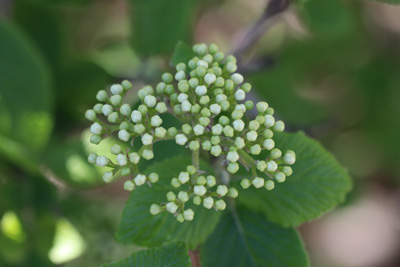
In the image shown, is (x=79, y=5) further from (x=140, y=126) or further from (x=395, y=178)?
(x=395, y=178)

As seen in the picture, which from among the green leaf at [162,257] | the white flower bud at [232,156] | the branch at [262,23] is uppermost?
the branch at [262,23]

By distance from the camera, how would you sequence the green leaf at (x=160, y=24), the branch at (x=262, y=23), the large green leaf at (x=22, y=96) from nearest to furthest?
the branch at (x=262, y=23), the large green leaf at (x=22, y=96), the green leaf at (x=160, y=24)

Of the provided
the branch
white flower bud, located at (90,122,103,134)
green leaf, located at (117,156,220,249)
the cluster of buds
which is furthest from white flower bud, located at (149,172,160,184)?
the branch

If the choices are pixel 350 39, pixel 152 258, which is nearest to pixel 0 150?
pixel 152 258

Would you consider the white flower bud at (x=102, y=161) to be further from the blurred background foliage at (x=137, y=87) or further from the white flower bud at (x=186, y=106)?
the blurred background foliage at (x=137, y=87)

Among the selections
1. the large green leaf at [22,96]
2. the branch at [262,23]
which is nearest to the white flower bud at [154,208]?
the branch at [262,23]

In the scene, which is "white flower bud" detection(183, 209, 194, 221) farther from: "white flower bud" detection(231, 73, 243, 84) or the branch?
the branch
